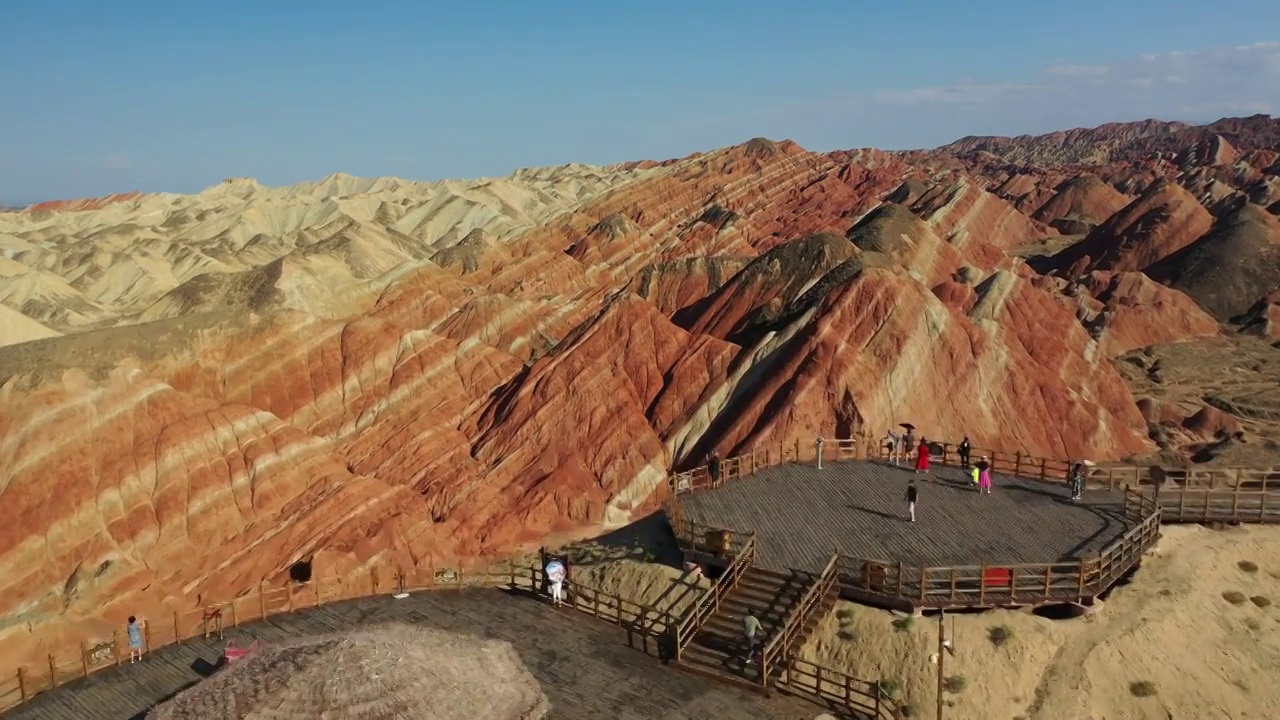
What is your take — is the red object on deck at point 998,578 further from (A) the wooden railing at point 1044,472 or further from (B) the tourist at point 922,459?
(B) the tourist at point 922,459

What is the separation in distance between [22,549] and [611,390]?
29.3m

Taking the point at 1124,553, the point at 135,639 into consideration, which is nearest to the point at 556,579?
the point at 135,639

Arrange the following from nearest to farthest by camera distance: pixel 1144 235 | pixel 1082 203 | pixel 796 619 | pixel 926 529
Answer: pixel 796 619 < pixel 926 529 < pixel 1144 235 < pixel 1082 203

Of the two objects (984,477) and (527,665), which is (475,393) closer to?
(984,477)

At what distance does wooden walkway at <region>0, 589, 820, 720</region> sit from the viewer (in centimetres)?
1983

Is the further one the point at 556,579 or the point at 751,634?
the point at 556,579

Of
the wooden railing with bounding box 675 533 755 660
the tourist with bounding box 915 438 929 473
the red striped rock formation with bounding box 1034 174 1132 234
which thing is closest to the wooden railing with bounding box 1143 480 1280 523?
the tourist with bounding box 915 438 929 473

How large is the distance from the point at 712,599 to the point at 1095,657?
10.4 meters

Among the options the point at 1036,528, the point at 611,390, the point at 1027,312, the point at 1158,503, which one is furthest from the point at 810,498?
the point at 1027,312

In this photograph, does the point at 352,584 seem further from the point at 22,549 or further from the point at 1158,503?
the point at 1158,503

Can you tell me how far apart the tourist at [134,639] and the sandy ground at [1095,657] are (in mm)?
17493

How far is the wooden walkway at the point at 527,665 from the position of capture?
65.1ft

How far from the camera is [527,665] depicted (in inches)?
856

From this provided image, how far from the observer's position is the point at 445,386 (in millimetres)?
55531
